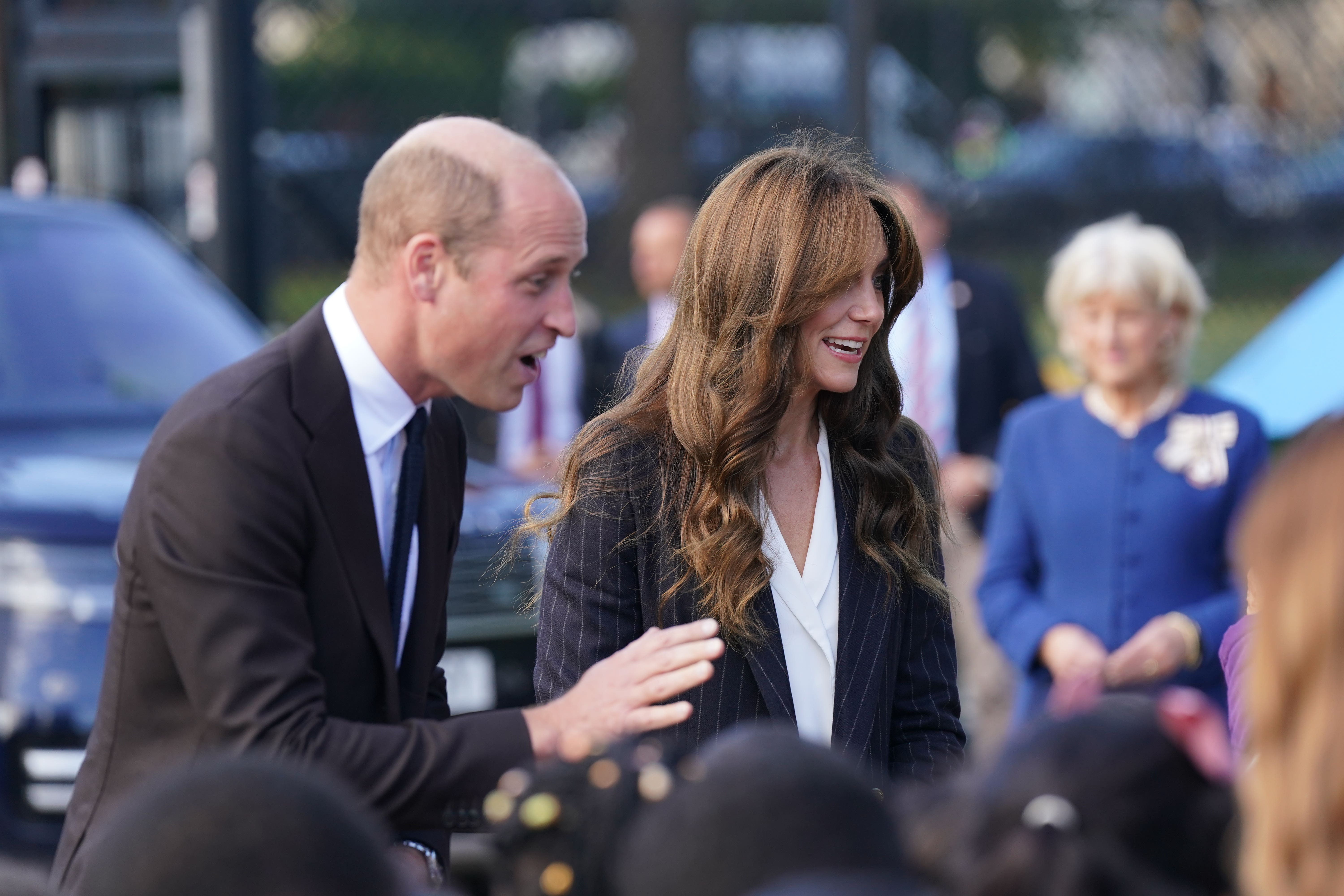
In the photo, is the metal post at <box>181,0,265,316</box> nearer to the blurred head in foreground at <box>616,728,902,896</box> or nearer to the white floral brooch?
the white floral brooch

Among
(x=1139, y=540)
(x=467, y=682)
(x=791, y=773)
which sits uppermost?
Result: (x=791, y=773)

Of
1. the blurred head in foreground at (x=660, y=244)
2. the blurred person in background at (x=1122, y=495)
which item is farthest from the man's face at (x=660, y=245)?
the blurred person in background at (x=1122, y=495)

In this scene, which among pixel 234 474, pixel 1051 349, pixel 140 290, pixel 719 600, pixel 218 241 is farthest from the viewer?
pixel 1051 349

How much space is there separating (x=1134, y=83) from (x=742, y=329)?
669 centimetres

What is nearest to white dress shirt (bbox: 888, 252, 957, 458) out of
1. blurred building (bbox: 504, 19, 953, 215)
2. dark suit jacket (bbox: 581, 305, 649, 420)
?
dark suit jacket (bbox: 581, 305, 649, 420)

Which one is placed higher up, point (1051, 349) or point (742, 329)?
point (742, 329)

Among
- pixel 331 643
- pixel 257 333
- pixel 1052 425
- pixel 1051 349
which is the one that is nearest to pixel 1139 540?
pixel 1052 425

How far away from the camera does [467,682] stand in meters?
4.50

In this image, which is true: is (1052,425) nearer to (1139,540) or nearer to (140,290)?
(1139,540)

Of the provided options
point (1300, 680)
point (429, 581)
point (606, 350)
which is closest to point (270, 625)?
point (429, 581)

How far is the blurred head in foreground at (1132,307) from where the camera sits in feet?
14.1

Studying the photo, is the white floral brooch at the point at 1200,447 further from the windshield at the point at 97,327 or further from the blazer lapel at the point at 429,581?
the windshield at the point at 97,327

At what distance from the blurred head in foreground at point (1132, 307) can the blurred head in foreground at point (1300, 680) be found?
10.7 feet

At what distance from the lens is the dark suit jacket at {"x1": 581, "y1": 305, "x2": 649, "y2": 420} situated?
7.14 meters
